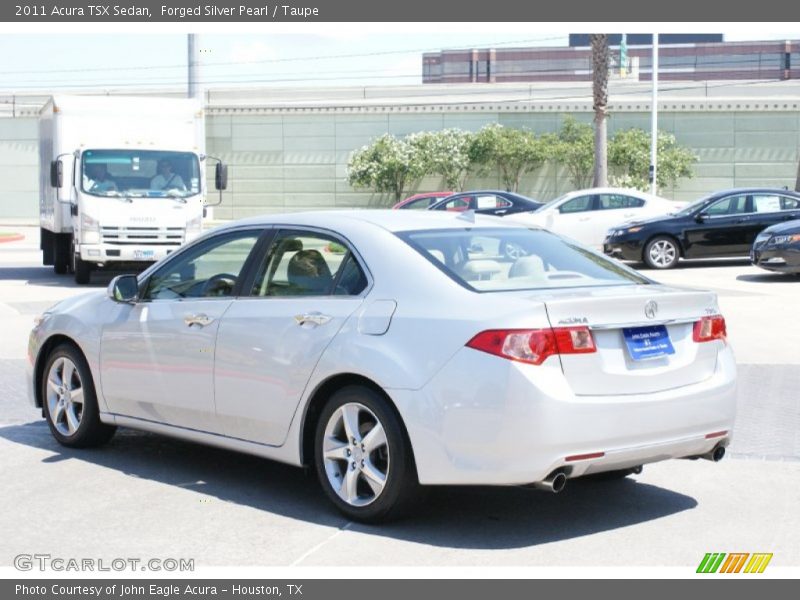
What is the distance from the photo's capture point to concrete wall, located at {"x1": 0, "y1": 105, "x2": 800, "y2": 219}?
162 ft

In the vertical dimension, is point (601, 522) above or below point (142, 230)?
below

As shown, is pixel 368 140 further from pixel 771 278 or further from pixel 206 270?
pixel 206 270

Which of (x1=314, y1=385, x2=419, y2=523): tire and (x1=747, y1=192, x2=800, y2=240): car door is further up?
(x1=747, y1=192, x2=800, y2=240): car door

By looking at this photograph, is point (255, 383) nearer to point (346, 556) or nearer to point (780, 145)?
point (346, 556)

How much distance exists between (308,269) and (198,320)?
800mm

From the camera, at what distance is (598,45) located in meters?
38.8

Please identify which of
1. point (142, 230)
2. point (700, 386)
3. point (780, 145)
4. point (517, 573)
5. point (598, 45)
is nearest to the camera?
point (517, 573)

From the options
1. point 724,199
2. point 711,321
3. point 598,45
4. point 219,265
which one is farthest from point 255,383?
point 598,45

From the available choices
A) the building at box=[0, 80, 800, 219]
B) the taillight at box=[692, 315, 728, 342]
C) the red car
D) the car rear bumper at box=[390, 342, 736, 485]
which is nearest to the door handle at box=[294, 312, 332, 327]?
the car rear bumper at box=[390, 342, 736, 485]

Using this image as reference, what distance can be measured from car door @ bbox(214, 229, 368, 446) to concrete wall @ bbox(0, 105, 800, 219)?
44.1 meters

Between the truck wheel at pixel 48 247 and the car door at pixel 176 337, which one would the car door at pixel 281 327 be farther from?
the truck wheel at pixel 48 247

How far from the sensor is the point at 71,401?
26.8 feet

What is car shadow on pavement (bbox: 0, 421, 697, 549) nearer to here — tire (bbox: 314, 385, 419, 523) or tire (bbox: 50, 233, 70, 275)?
tire (bbox: 314, 385, 419, 523)

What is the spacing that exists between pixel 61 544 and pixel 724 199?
2034 centimetres
